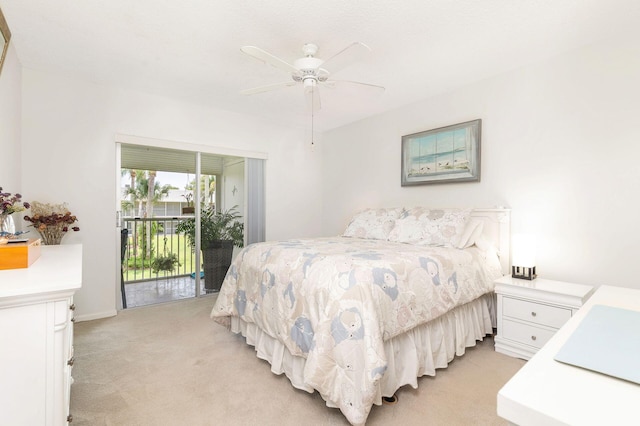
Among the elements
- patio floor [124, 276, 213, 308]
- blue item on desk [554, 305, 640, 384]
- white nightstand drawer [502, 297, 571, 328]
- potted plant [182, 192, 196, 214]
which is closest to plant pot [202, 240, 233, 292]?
patio floor [124, 276, 213, 308]

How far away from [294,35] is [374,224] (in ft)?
6.82

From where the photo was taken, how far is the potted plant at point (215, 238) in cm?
404

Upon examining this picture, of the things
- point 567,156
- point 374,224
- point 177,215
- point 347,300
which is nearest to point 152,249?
point 177,215

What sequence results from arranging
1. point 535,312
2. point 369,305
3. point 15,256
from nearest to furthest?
point 15,256, point 369,305, point 535,312

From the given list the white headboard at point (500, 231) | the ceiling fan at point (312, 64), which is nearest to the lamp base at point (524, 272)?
the white headboard at point (500, 231)

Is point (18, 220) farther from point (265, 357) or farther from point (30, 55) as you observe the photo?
point (265, 357)

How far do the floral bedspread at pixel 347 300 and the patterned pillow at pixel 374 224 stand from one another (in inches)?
32.3

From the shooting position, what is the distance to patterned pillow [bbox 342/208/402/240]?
3.36m

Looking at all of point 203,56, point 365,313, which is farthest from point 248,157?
point 365,313

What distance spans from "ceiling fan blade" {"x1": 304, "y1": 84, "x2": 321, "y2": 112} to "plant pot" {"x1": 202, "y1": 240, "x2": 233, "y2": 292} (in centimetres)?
245

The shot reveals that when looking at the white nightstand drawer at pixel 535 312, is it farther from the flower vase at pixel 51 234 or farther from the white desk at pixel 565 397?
the flower vase at pixel 51 234

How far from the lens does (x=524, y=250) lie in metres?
2.52

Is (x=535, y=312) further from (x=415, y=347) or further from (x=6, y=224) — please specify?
(x=6, y=224)

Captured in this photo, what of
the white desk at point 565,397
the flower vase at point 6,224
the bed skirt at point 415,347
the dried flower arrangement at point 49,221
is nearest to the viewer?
the white desk at point 565,397
